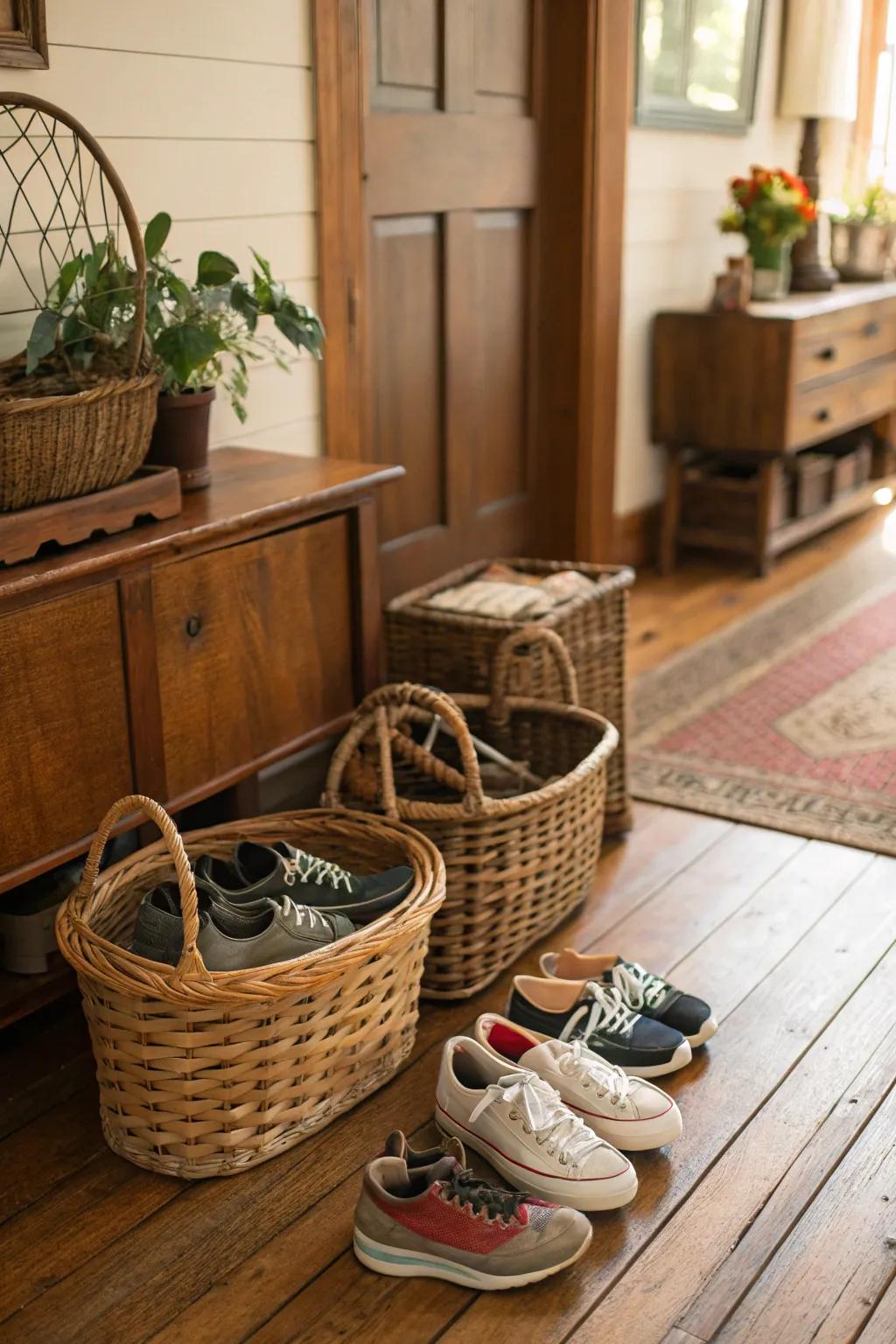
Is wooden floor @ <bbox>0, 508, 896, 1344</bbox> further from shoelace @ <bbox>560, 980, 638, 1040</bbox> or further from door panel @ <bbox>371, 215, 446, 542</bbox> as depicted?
door panel @ <bbox>371, 215, 446, 542</bbox>

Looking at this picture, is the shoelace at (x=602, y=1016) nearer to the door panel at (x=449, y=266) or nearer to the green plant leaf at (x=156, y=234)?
the green plant leaf at (x=156, y=234)

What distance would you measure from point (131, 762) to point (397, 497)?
4.84 ft

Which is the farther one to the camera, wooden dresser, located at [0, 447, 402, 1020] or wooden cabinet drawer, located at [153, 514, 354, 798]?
wooden cabinet drawer, located at [153, 514, 354, 798]

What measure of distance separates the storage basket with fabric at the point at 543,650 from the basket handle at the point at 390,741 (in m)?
0.30

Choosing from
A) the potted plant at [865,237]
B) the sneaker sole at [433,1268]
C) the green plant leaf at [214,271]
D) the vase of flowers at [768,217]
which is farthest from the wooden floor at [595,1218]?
the potted plant at [865,237]

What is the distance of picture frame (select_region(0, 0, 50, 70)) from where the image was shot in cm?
199

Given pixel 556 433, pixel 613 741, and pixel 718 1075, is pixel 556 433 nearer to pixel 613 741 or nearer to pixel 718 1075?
pixel 613 741

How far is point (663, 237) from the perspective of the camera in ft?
13.9

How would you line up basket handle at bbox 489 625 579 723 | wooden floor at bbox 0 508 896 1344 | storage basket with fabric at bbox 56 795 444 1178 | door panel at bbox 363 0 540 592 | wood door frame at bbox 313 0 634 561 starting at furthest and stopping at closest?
1. door panel at bbox 363 0 540 592
2. wood door frame at bbox 313 0 634 561
3. basket handle at bbox 489 625 579 723
4. storage basket with fabric at bbox 56 795 444 1178
5. wooden floor at bbox 0 508 896 1344

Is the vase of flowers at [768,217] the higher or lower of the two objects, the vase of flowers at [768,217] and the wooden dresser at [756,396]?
the higher

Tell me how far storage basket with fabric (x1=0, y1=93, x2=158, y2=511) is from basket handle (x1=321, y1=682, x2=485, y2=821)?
1.73ft

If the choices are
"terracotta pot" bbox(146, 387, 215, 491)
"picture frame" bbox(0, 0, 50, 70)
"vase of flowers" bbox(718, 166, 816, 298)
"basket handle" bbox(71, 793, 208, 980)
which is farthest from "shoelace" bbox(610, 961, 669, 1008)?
"vase of flowers" bbox(718, 166, 816, 298)

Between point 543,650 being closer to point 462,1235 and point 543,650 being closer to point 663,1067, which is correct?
point 663,1067

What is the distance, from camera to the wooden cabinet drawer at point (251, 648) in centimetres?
197
